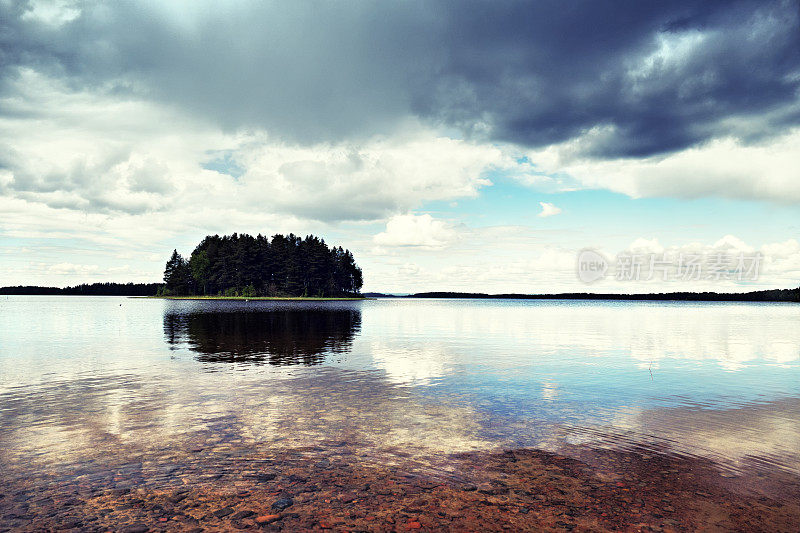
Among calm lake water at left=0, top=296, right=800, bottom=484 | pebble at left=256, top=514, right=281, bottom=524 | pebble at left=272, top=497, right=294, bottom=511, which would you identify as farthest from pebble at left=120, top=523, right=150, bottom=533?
calm lake water at left=0, top=296, right=800, bottom=484

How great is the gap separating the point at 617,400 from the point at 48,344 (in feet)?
139

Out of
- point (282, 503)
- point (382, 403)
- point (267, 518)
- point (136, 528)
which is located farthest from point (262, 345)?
point (267, 518)

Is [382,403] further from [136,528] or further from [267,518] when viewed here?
[136,528]

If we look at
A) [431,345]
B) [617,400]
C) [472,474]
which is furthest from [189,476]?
[431,345]

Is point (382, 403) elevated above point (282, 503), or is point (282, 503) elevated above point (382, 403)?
point (282, 503)

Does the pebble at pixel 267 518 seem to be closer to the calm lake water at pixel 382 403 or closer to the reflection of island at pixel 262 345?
the calm lake water at pixel 382 403

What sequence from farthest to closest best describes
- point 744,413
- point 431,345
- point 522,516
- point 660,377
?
point 431,345
point 660,377
point 744,413
point 522,516

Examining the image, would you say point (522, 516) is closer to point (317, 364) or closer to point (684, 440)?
point (684, 440)

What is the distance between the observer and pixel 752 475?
10852 millimetres

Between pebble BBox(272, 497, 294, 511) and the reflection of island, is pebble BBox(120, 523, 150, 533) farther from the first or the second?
the reflection of island

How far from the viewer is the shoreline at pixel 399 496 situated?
320 inches

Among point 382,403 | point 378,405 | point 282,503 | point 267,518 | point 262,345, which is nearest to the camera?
point 267,518

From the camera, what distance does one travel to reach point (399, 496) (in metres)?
9.21

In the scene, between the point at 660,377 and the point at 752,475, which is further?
the point at 660,377
